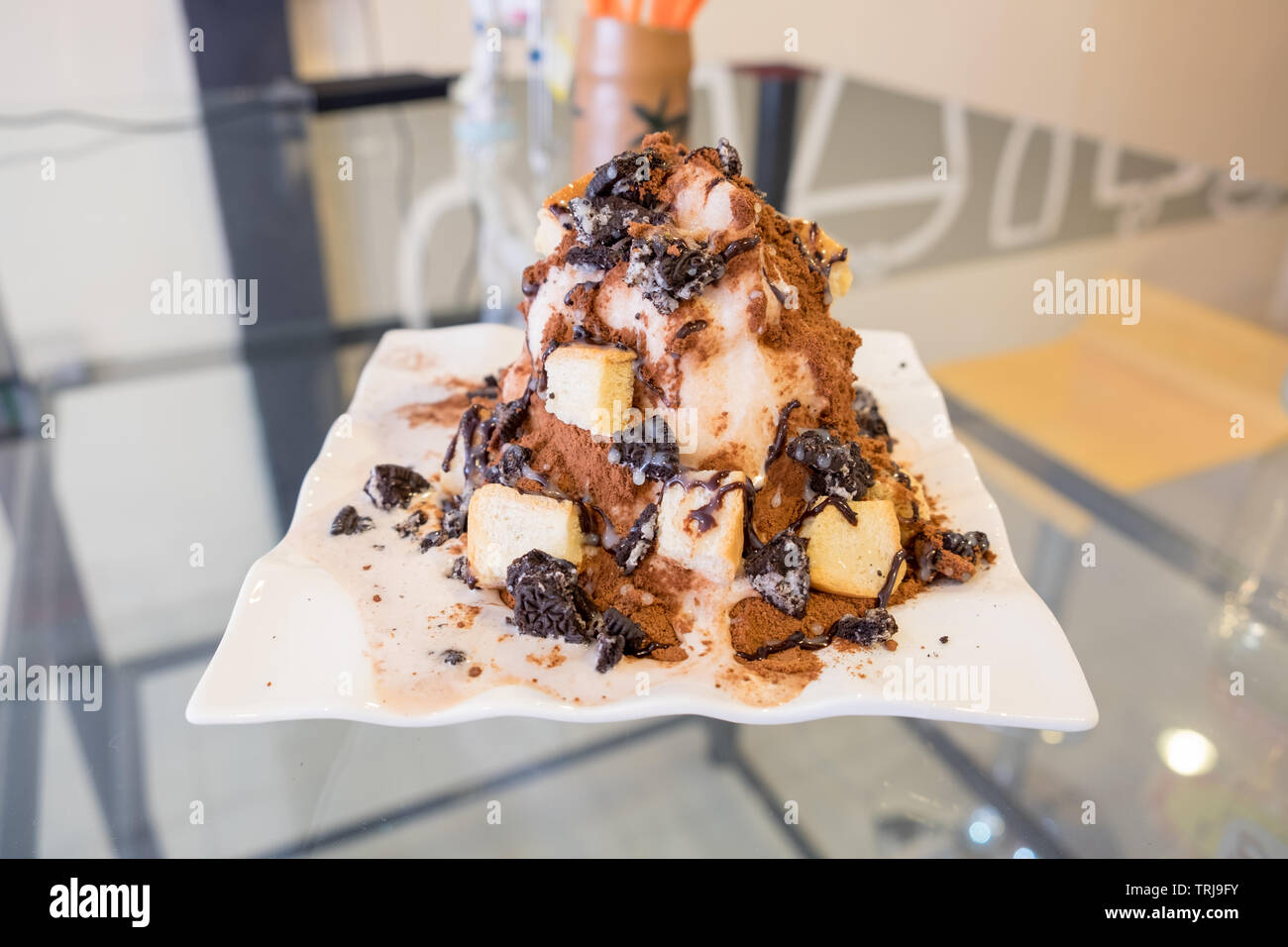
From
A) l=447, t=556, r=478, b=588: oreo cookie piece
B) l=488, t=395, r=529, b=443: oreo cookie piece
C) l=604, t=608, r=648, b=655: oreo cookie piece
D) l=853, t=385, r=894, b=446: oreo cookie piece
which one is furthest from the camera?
l=853, t=385, r=894, b=446: oreo cookie piece

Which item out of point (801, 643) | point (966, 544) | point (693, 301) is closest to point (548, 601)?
point (801, 643)

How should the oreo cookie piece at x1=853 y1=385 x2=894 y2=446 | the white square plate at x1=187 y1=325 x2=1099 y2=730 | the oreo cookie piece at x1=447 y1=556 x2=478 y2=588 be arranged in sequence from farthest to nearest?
the oreo cookie piece at x1=853 y1=385 x2=894 y2=446, the oreo cookie piece at x1=447 y1=556 x2=478 y2=588, the white square plate at x1=187 y1=325 x2=1099 y2=730

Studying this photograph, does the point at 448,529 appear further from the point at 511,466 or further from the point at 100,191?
the point at 100,191

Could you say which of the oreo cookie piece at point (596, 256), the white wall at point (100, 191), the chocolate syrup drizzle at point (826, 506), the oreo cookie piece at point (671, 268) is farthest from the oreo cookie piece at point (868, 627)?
the white wall at point (100, 191)

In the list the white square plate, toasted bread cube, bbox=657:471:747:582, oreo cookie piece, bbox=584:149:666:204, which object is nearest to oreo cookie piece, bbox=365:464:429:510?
the white square plate

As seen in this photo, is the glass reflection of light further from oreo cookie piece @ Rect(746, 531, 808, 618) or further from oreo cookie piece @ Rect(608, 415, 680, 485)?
oreo cookie piece @ Rect(608, 415, 680, 485)

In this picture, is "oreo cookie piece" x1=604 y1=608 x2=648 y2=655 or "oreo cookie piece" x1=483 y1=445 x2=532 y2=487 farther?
"oreo cookie piece" x1=483 y1=445 x2=532 y2=487
